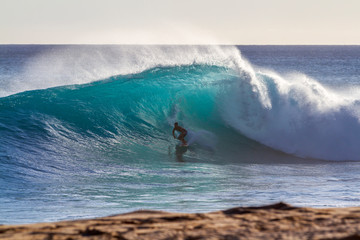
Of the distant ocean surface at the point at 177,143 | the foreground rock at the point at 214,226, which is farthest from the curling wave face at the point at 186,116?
the foreground rock at the point at 214,226

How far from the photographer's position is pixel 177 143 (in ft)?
38.2

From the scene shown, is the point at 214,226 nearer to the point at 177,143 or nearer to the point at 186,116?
the point at 177,143

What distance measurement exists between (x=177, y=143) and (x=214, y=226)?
8012 millimetres

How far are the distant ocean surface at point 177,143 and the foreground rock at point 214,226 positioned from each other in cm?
195

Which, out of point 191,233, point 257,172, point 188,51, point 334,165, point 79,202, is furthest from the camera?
point 188,51

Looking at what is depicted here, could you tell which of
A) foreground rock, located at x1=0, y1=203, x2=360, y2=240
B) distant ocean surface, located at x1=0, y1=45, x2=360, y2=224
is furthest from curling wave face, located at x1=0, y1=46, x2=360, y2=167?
foreground rock, located at x1=0, y1=203, x2=360, y2=240

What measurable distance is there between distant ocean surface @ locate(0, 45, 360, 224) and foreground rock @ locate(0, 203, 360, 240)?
1.95 m

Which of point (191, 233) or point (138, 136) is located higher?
point (138, 136)

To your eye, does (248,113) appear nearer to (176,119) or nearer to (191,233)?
(176,119)

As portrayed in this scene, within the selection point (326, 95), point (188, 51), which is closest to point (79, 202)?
point (326, 95)

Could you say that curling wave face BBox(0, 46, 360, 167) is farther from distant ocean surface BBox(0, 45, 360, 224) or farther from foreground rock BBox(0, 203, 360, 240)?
foreground rock BBox(0, 203, 360, 240)

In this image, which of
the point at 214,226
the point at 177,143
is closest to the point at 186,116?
the point at 177,143

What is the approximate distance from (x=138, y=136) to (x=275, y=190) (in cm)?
545

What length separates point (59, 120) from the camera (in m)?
12.1
